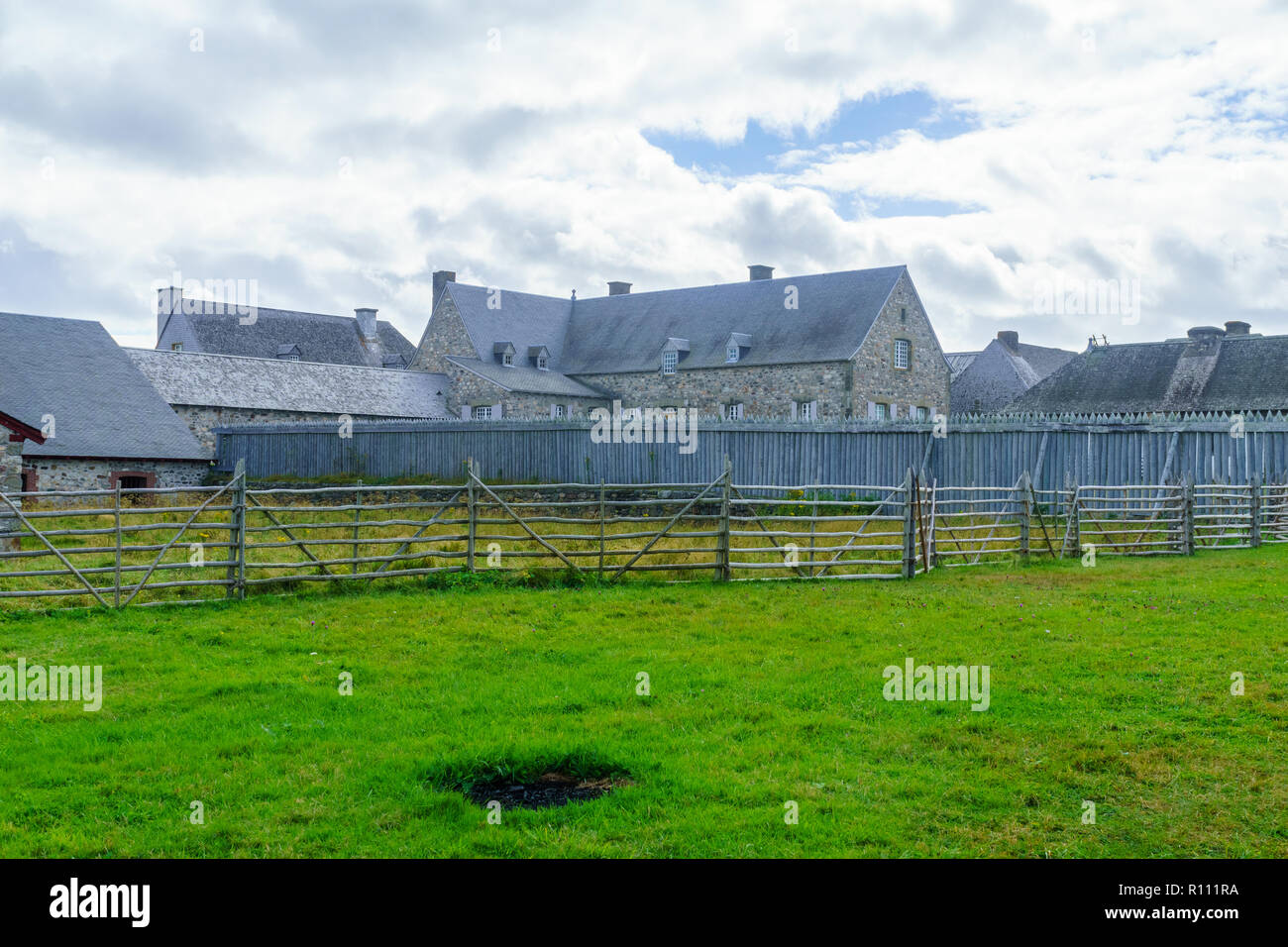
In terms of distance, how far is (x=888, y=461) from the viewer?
29.4 meters

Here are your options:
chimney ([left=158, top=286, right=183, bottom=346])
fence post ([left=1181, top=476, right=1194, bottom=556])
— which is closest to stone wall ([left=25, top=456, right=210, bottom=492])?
fence post ([left=1181, top=476, right=1194, bottom=556])

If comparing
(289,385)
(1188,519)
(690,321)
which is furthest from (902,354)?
(1188,519)

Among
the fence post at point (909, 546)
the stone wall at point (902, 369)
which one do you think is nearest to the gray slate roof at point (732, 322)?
the stone wall at point (902, 369)

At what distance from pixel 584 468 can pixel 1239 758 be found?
26.2 metres

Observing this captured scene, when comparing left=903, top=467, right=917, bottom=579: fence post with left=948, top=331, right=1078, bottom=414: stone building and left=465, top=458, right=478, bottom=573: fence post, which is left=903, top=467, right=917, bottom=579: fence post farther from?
left=948, top=331, right=1078, bottom=414: stone building

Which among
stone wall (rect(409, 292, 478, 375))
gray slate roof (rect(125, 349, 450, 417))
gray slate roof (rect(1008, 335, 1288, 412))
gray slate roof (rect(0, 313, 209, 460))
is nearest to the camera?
gray slate roof (rect(0, 313, 209, 460))

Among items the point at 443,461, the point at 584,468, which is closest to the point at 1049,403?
the point at 584,468

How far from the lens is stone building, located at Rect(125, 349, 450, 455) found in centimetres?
3988

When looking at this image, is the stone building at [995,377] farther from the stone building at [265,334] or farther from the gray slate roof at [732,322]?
the stone building at [265,334]

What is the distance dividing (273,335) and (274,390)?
1949 centimetres

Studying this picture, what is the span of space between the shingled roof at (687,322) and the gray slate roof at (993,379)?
17334 millimetres

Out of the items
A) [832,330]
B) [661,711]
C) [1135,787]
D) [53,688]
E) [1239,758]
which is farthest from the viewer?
[832,330]

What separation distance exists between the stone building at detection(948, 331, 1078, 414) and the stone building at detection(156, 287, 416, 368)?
30203mm
